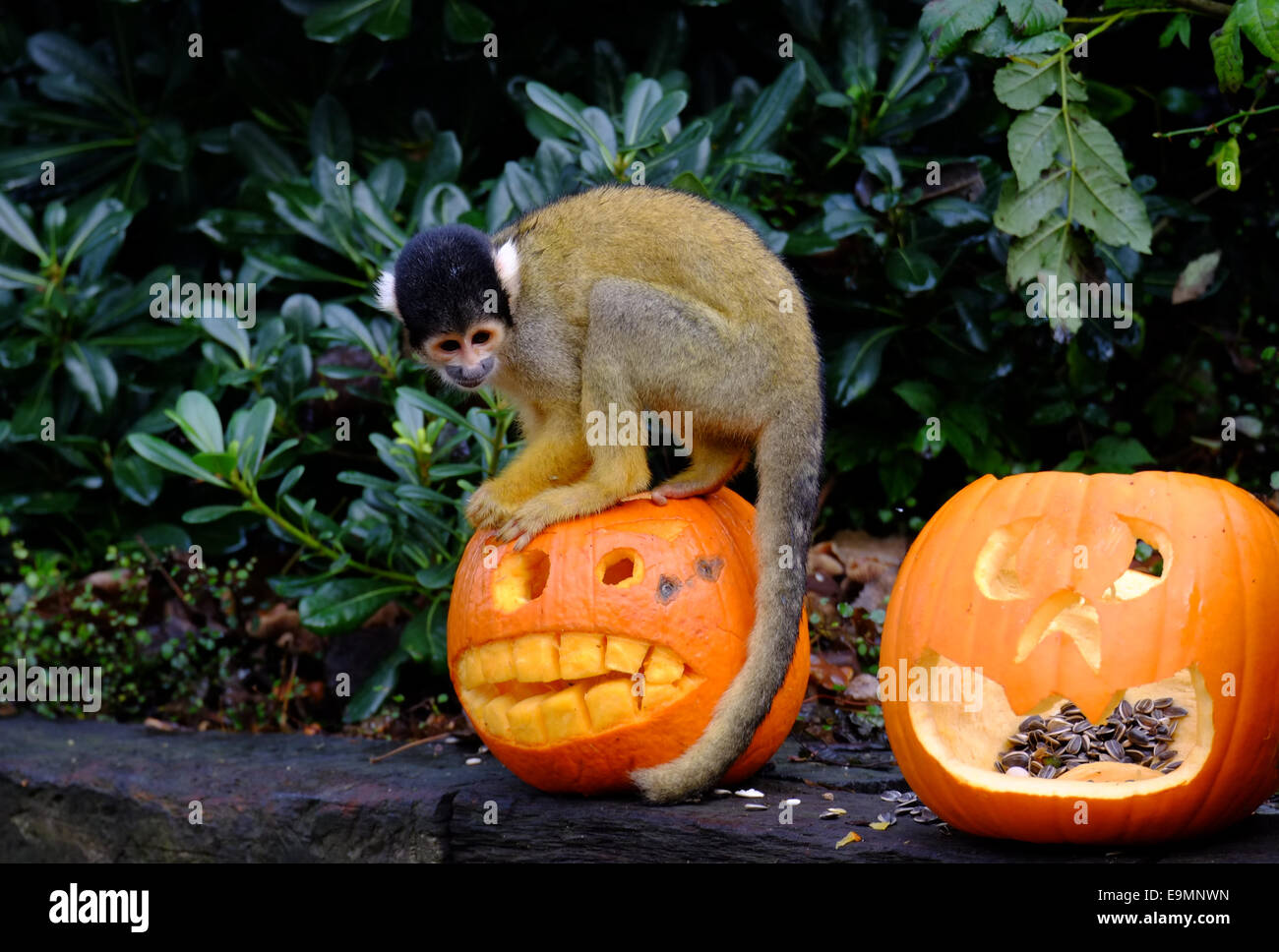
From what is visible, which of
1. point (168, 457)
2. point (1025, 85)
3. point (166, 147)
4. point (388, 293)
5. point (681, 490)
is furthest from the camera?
point (166, 147)

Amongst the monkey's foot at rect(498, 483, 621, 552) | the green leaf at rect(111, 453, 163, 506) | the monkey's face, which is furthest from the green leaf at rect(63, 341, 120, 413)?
the monkey's foot at rect(498, 483, 621, 552)

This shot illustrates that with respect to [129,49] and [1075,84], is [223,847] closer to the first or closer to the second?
[1075,84]

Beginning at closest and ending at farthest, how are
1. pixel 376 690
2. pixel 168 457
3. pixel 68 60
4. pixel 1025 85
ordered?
pixel 1025 85 → pixel 168 457 → pixel 376 690 → pixel 68 60

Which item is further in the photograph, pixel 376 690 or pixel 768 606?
pixel 376 690

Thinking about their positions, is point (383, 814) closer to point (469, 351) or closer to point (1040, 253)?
point (469, 351)

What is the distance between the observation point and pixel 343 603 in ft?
18.0

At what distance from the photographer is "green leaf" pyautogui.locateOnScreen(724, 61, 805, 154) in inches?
233

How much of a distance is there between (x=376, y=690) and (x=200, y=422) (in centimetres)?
137

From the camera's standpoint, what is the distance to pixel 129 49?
24.5 ft

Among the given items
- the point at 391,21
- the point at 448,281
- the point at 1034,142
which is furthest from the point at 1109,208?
the point at 391,21

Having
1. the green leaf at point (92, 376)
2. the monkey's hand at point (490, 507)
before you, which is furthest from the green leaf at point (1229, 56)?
the green leaf at point (92, 376)

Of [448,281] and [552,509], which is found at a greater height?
[448,281]

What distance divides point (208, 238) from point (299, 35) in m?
1.31

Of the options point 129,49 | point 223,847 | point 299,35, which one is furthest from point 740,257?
point 129,49
